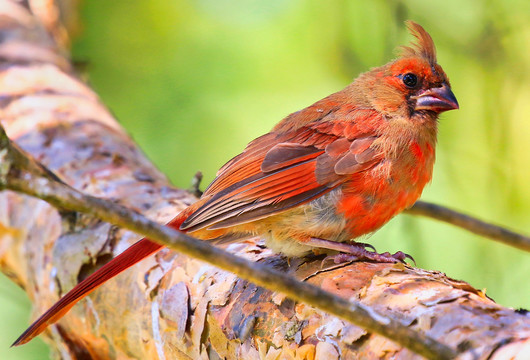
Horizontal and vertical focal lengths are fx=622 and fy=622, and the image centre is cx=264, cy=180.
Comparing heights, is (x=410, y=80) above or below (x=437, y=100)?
above

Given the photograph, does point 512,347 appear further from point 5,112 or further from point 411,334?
point 5,112

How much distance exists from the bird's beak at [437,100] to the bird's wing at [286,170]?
0.31 metres

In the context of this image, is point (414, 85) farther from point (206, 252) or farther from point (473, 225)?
point (206, 252)

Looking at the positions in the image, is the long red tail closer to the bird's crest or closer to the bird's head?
the bird's head

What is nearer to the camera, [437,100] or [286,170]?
[286,170]

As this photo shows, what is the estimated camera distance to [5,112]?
3383mm

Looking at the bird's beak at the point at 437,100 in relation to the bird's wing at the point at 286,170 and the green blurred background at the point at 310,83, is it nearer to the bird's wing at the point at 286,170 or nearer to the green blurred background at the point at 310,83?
the bird's wing at the point at 286,170

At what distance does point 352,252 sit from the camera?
219cm

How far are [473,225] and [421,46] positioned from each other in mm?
836

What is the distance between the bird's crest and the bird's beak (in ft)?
0.52

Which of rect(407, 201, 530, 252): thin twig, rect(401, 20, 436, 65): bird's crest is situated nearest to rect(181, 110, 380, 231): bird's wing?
rect(401, 20, 436, 65): bird's crest

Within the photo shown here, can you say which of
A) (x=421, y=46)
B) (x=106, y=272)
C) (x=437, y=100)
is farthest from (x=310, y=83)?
(x=106, y=272)

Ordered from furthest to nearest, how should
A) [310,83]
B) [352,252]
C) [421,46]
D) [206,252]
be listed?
1. [310,83]
2. [421,46]
3. [352,252]
4. [206,252]

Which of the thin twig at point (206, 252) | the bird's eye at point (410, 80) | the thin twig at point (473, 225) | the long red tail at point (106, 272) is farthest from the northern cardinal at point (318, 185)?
the thin twig at point (206, 252)
